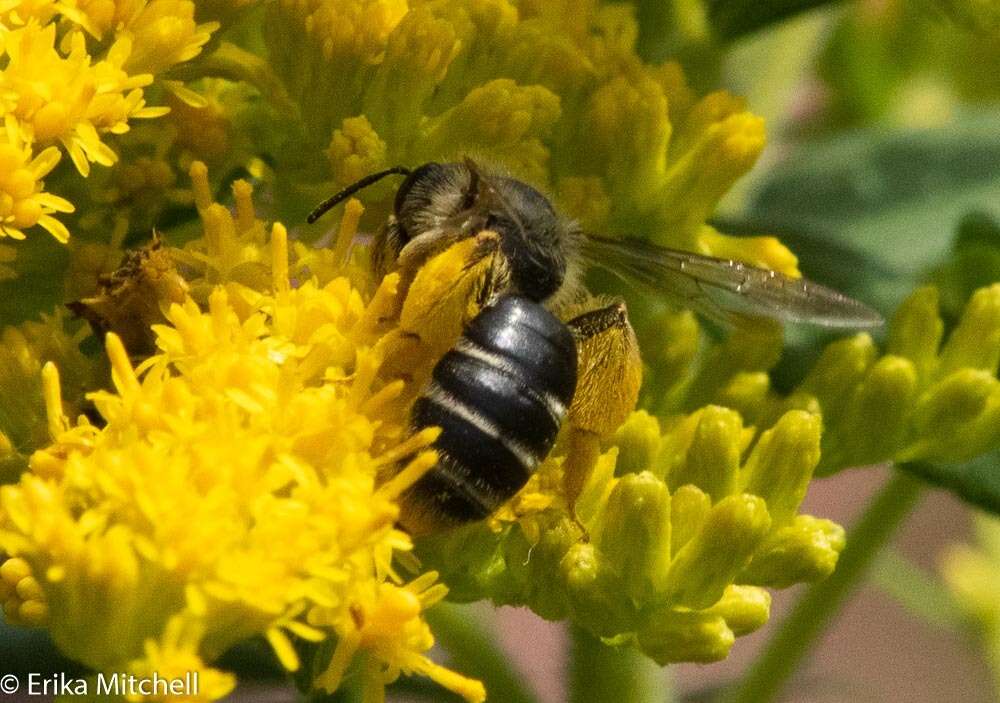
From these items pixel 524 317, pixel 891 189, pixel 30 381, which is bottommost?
pixel 891 189

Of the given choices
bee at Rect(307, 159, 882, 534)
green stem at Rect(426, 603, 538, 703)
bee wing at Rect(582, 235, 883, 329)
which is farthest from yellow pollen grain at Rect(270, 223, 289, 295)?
green stem at Rect(426, 603, 538, 703)

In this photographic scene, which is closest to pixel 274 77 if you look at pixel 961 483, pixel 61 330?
pixel 61 330

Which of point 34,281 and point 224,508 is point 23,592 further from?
point 34,281

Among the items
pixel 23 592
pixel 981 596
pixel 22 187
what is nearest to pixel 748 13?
pixel 22 187

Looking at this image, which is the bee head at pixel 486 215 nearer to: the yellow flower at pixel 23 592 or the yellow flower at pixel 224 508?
the yellow flower at pixel 224 508

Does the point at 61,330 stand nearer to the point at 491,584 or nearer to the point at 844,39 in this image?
the point at 491,584

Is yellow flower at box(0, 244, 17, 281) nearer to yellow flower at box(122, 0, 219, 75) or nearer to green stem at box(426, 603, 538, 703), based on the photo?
yellow flower at box(122, 0, 219, 75)
